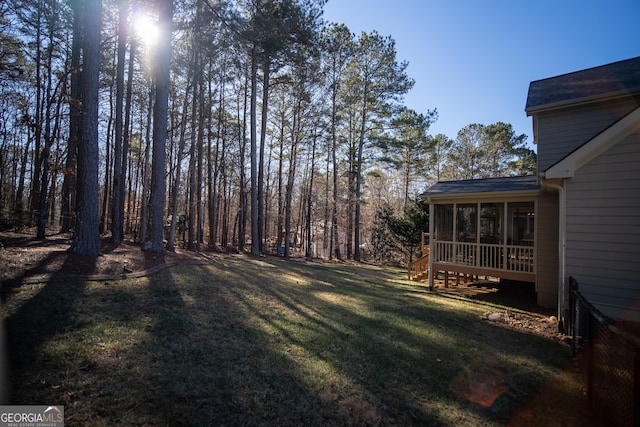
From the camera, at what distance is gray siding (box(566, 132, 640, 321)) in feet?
16.1

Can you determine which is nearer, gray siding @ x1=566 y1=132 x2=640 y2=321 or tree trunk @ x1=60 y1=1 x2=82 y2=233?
gray siding @ x1=566 y1=132 x2=640 y2=321

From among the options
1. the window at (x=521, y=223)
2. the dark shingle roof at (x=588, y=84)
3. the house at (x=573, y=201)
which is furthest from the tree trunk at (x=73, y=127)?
the window at (x=521, y=223)

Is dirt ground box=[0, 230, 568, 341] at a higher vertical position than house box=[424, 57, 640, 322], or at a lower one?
lower

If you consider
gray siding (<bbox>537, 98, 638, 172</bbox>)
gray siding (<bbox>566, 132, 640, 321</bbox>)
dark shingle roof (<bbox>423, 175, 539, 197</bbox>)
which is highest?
gray siding (<bbox>537, 98, 638, 172</bbox>)

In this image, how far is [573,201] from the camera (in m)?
5.47

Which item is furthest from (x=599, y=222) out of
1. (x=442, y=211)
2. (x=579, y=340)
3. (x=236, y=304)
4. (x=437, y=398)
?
(x=236, y=304)

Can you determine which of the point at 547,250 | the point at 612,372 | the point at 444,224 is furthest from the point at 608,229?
the point at 444,224

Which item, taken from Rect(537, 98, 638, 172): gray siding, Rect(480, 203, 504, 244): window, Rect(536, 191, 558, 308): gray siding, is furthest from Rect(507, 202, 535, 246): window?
Rect(537, 98, 638, 172): gray siding

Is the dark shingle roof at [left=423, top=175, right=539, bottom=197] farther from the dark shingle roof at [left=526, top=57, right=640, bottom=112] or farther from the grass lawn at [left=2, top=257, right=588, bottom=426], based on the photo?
the grass lawn at [left=2, top=257, right=588, bottom=426]

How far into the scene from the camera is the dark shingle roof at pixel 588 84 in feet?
23.1

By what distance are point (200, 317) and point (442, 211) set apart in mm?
9802

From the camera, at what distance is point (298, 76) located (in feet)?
52.0

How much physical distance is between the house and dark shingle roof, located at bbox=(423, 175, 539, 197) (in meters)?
0.03

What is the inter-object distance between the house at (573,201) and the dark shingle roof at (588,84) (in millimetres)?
22
